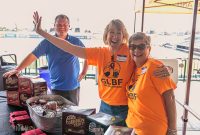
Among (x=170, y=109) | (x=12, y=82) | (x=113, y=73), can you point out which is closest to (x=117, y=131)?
(x=170, y=109)

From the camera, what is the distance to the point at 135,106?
1.24 m

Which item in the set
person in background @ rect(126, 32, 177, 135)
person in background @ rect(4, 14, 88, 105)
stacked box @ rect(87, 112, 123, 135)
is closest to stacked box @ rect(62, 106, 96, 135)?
stacked box @ rect(87, 112, 123, 135)

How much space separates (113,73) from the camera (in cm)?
145

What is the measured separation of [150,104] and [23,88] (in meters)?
0.88

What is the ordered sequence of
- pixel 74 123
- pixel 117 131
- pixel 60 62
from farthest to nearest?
pixel 60 62
pixel 74 123
pixel 117 131

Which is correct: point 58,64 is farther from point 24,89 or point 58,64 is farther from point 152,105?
point 152,105

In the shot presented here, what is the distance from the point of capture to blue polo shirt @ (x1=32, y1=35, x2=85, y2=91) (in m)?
2.11

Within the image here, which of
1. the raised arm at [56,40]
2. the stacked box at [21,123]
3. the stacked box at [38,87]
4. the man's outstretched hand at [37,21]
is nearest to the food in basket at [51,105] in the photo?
the stacked box at [21,123]

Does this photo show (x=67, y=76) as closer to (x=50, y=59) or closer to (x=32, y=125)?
(x=50, y=59)

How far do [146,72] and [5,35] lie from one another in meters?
9.45

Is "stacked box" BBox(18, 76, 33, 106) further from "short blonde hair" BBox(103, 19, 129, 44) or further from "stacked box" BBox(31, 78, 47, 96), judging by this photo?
"short blonde hair" BBox(103, 19, 129, 44)

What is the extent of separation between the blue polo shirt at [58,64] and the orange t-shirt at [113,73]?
2.08 ft

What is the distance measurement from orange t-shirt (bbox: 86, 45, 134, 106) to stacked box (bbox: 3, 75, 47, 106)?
41cm

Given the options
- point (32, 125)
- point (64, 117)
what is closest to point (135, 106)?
point (64, 117)
